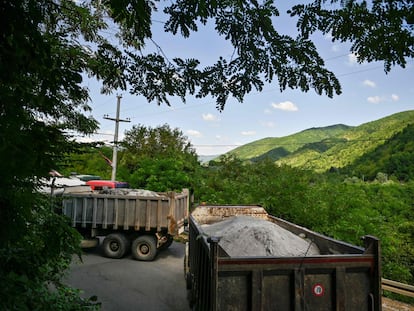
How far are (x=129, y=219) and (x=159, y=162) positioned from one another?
7613 mm

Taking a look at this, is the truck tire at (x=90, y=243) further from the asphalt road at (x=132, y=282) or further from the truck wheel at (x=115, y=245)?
the truck wheel at (x=115, y=245)

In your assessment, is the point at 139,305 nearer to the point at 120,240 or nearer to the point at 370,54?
the point at 120,240

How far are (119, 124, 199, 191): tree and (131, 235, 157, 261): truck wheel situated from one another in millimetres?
3216

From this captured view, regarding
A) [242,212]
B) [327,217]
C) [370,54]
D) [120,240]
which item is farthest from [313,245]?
[120,240]

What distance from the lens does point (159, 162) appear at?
645 inches

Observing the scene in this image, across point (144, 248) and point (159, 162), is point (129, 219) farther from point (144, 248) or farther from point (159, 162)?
point (159, 162)

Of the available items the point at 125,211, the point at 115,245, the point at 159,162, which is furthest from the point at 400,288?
the point at 159,162

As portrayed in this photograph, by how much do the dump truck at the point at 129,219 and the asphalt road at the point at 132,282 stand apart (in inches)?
17.0

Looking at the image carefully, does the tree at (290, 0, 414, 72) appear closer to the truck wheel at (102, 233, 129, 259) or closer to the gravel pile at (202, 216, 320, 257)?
the gravel pile at (202, 216, 320, 257)

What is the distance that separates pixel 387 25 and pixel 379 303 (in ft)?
10.9

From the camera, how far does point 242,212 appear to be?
25.6 ft

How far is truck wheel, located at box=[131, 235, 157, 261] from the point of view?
29.1 feet

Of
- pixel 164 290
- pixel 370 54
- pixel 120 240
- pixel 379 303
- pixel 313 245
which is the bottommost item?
pixel 164 290

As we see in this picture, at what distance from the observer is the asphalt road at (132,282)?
5953 mm
